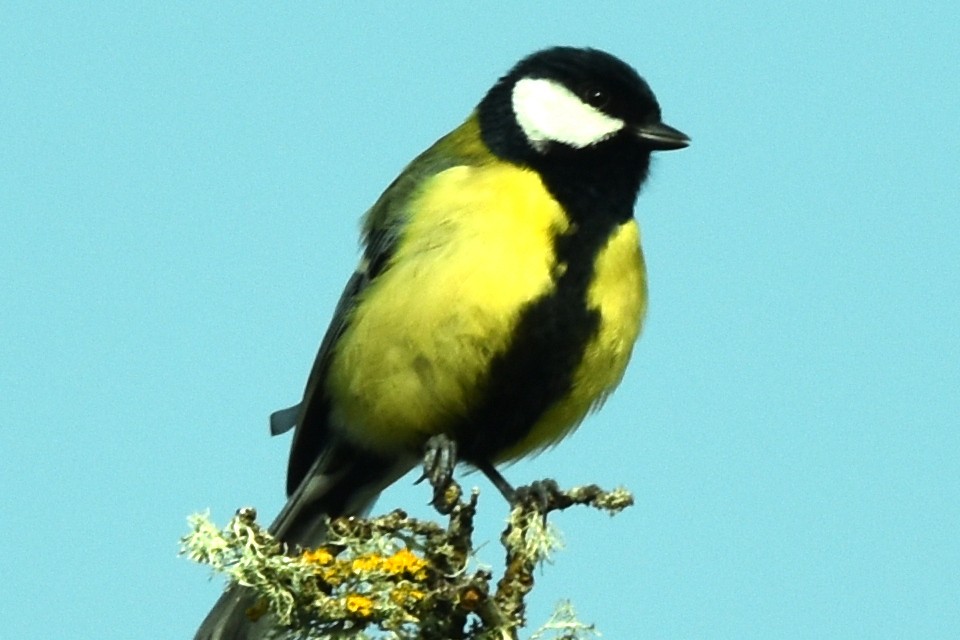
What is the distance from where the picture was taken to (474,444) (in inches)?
177

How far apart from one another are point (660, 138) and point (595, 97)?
0.77 ft

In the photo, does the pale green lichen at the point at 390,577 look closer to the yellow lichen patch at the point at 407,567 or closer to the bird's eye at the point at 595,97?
the yellow lichen patch at the point at 407,567

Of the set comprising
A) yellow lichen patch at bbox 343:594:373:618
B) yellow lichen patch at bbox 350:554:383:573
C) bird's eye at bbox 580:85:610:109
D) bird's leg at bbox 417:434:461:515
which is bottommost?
yellow lichen patch at bbox 343:594:373:618

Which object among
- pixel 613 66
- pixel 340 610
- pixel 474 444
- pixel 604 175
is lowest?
pixel 340 610

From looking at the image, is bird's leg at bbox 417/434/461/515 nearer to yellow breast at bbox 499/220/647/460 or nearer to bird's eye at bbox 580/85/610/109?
yellow breast at bbox 499/220/647/460

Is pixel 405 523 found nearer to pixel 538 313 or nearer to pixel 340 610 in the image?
pixel 340 610

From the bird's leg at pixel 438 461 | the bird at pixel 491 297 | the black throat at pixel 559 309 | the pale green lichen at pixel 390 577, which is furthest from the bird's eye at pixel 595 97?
the pale green lichen at pixel 390 577

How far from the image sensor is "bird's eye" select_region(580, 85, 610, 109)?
4.68 metres

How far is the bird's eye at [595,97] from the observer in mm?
4680

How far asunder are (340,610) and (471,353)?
117 centimetres

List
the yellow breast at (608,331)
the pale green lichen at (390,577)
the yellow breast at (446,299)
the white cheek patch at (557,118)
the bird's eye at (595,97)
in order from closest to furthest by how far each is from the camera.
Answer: the pale green lichen at (390,577) < the yellow breast at (446,299) < the yellow breast at (608,331) < the white cheek patch at (557,118) < the bird's eye at (595,97)

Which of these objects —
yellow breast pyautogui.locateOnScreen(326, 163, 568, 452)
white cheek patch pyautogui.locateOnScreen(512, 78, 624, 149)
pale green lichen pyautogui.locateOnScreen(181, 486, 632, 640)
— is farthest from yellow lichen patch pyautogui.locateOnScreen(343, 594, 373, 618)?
white cheek patch pyautogui.locateOnScreen(512, 78, 624, 149)

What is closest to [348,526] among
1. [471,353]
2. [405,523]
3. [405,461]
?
[405,523]

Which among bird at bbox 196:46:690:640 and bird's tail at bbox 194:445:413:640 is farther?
bird's tail at bbox 194:445:413:640
